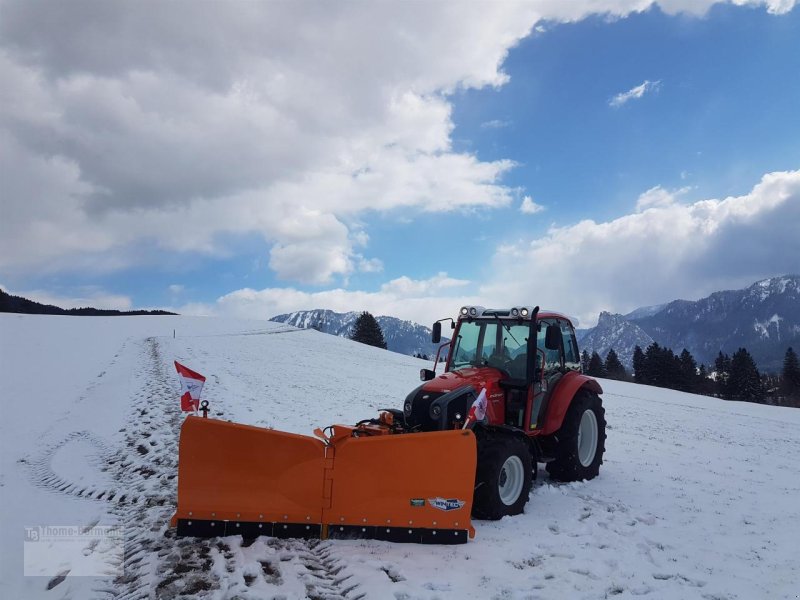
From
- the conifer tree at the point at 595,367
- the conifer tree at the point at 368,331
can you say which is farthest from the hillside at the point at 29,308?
the conifer tree at the point at 595,367

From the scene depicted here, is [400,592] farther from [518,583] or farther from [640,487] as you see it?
[640,487]

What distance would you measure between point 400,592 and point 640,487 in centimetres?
484

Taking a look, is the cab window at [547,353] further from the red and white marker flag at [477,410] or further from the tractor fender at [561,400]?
the red and white marker flag at [477,410]

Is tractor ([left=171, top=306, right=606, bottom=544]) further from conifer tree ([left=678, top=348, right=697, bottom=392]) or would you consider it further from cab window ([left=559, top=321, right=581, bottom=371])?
conifer tree ([left=678, top=348, right=697, bottom=392])

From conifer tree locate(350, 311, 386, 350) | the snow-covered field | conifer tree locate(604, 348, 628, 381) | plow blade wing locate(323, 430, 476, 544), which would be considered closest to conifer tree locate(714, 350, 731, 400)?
conifer tree locate(604, 348, 628, 381)

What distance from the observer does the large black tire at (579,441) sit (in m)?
7.00

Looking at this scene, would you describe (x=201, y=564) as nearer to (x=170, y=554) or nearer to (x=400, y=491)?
(x=170, y=554)

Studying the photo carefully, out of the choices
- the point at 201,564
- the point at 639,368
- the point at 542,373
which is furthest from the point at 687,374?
the point at 201,564

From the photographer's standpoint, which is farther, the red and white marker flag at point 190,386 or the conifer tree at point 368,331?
the conifer tree at point 368,331

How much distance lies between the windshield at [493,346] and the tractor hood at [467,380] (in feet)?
0.71

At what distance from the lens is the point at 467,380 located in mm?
6195

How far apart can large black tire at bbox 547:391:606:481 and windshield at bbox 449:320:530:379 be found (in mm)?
1222

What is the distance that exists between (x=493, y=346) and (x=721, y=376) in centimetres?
6797

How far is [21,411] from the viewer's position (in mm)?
10273
